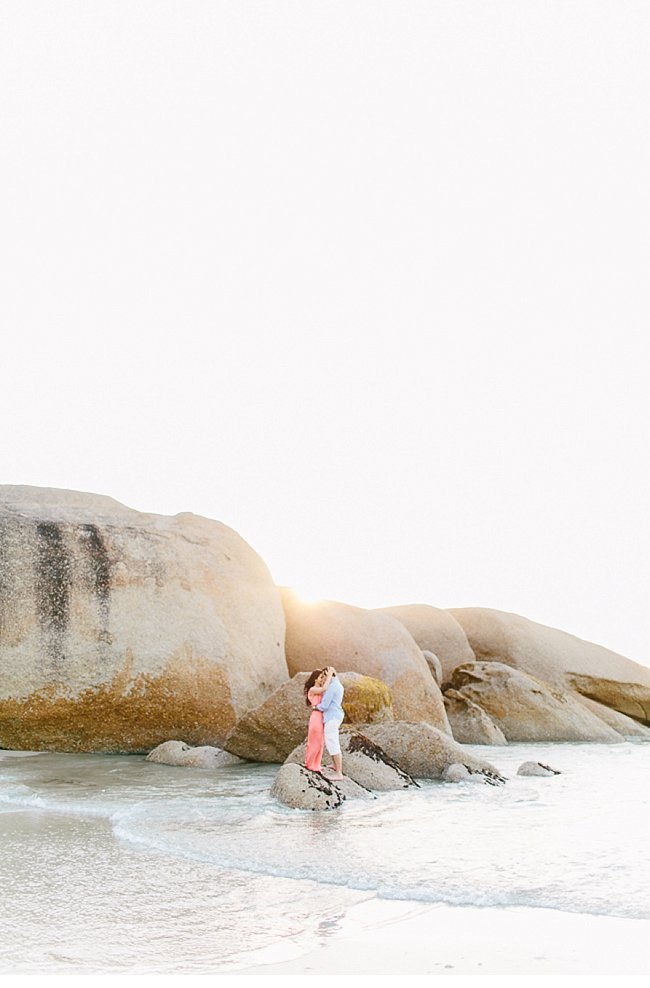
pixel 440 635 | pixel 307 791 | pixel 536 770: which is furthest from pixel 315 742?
pixel 440 635

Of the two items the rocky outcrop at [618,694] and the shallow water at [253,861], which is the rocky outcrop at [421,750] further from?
the rocky outcrop at [618,694]

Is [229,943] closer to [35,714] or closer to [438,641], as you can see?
[35,714]

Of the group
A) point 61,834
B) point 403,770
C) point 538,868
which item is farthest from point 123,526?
point 538,868

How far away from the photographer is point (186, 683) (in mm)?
12961

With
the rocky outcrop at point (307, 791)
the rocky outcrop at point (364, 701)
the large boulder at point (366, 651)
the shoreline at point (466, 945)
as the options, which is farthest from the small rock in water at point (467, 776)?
the shoreline at point (466, 945)

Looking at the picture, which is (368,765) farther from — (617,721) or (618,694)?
(618,694)

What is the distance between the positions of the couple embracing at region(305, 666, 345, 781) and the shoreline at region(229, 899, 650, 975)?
494cm

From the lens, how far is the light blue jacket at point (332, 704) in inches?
387

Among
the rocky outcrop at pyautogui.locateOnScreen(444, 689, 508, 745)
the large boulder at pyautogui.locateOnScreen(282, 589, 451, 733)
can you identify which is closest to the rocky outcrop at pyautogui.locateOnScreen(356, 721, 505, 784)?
the large boulder at pyautogui.locateOnScreen(282, 589, 451, 733)

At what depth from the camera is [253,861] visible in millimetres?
5535

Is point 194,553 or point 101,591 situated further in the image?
point 194,553

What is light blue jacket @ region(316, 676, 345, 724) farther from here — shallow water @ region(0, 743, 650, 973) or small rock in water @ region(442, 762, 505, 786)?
small rock in water @ region(442, 762, 505, 786)

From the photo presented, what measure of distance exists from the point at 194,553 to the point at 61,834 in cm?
818

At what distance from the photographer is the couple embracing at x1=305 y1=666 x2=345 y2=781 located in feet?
31.1
